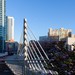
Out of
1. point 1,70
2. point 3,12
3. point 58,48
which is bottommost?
point 1,70

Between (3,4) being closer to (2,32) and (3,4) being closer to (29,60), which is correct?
(2,32)

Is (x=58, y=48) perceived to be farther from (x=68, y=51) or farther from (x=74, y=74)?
(x=74, y=74)

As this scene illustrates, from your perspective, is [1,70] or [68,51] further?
[1,70]

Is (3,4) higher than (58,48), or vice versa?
(3,4)

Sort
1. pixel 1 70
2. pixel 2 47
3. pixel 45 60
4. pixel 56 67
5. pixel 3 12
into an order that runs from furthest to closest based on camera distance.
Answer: pixel 3 12 → pixel 2 47 → pixel 1 70 → pixel 45 60 → pixel 56 67

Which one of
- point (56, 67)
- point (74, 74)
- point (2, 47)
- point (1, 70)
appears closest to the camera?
point (74, 74)

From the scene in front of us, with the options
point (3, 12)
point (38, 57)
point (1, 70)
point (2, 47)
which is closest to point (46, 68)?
point (38, 57)

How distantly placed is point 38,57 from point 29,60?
1.29 feet

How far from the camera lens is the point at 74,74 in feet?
21.4

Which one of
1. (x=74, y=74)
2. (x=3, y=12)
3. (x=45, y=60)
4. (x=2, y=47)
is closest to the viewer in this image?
(x=74, y=74)

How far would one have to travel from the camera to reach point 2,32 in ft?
373

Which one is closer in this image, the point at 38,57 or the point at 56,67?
the point at 56,67

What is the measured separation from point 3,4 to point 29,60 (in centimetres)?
11082

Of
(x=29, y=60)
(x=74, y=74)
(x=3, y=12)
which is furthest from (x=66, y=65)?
(x=3, y=12)
